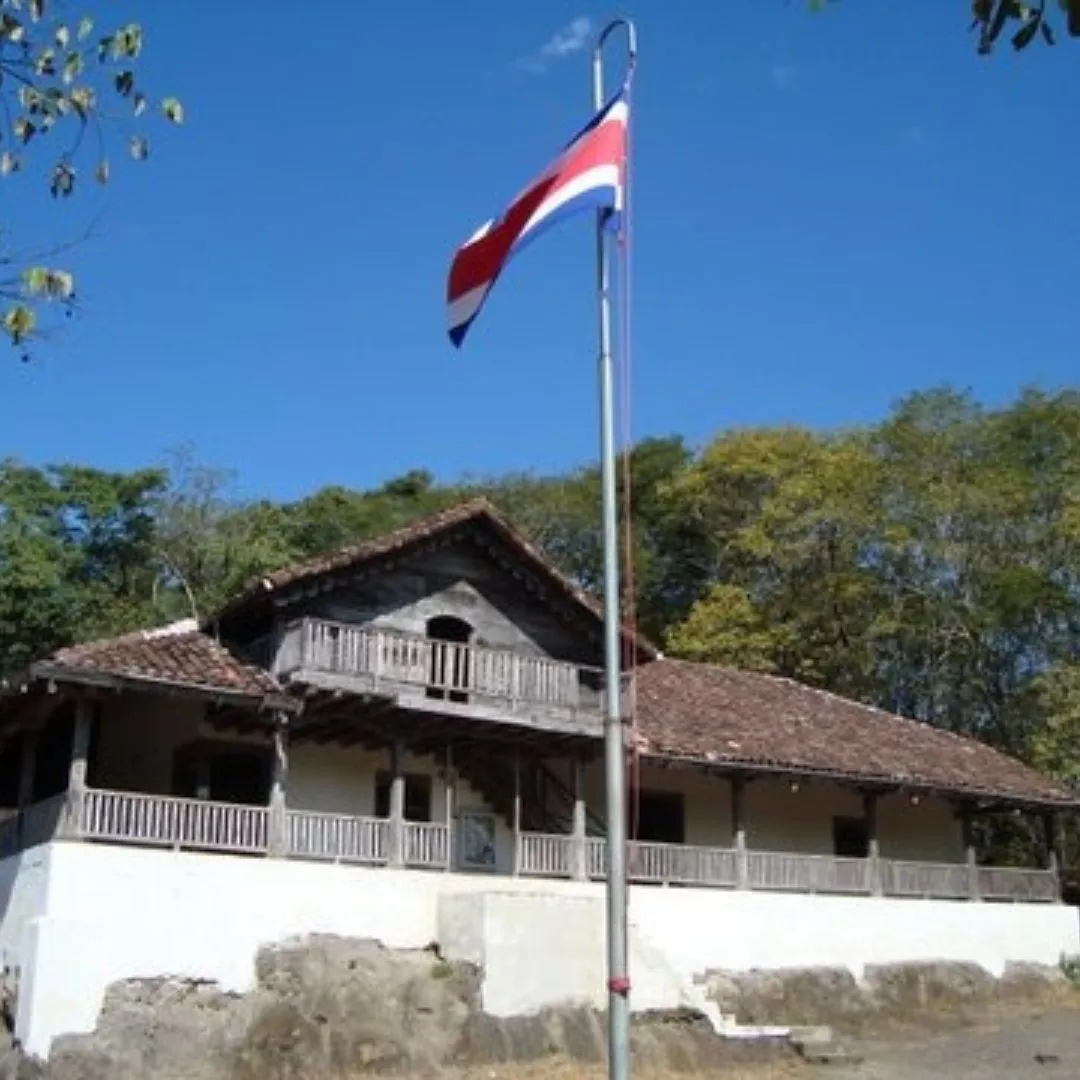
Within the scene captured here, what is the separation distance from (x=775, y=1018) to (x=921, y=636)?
17329 millimetres

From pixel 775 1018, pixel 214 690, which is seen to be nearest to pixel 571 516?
pixel 775 1018

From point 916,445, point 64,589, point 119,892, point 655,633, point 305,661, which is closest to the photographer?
point 119,892

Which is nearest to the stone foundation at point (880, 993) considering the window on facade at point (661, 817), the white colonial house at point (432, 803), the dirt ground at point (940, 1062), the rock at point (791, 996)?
the rock at point (791, 996)

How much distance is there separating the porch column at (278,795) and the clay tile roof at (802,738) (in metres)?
6.13

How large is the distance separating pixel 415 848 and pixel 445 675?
255 cm

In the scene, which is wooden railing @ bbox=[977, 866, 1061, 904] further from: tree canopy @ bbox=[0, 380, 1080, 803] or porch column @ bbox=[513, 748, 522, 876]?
porch column @ bbox=[513, 748, 522, 876]

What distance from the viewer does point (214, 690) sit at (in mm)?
20172

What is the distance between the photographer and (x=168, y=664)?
810 inches

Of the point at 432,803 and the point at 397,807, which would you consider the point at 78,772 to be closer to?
the point at 397,807

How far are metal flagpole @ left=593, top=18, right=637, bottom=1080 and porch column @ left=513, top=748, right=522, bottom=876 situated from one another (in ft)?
41.4

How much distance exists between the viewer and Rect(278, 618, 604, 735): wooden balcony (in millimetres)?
21281

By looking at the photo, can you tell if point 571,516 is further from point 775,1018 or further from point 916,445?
point 775,1018

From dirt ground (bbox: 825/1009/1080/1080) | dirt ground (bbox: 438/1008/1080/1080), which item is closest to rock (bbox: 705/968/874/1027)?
dirt ground (bbox: 438/1008/1080/1080)

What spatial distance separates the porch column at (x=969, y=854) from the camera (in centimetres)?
2928
